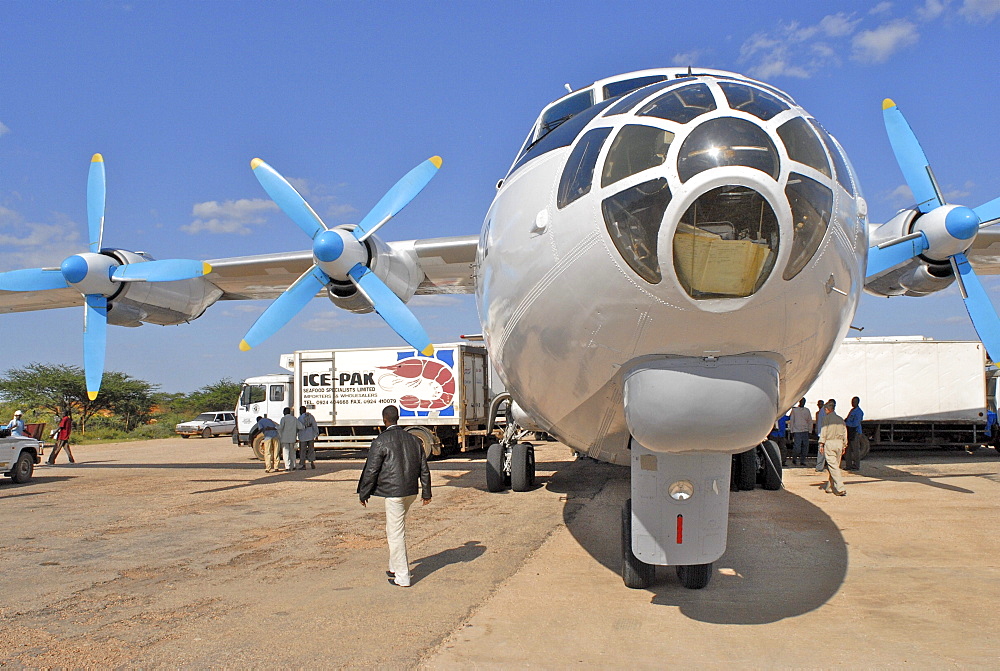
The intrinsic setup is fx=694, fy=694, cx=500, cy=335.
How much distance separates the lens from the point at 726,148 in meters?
3.09

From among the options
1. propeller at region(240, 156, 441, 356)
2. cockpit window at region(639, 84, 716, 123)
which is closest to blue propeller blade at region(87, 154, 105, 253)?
propeller at region(240, 156, 441, 356)

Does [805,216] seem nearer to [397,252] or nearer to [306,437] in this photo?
[397,252]

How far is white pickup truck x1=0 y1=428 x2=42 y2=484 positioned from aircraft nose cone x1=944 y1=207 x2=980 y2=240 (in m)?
16.8

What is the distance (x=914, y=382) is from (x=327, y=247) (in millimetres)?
14227

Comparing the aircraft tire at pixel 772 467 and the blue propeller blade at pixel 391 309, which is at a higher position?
the blue propeller blade at pixel 391 309

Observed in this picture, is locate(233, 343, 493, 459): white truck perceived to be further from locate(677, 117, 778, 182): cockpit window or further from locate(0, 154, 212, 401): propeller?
locate(677, 117, 778, 182): cockpit window

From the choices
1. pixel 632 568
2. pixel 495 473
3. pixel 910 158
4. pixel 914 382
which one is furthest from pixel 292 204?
pixel 914 382

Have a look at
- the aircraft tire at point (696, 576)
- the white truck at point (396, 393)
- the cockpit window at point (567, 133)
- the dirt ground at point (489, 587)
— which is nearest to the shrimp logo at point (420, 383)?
the white truck at point (396, 393)

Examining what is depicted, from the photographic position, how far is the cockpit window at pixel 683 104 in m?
3.33

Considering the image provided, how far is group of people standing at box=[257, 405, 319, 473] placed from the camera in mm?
15242

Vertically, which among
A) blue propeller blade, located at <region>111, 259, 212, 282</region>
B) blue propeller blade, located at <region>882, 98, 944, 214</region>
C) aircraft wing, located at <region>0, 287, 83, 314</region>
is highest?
blue propeller blade, located at <region>882, 98, 944, 214</region>

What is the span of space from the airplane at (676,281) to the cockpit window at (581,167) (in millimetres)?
11

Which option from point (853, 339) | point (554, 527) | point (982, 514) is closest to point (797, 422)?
point (853, 339)

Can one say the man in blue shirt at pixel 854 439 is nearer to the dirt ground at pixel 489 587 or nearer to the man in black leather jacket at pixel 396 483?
the dirt ground at pixel 489 587
